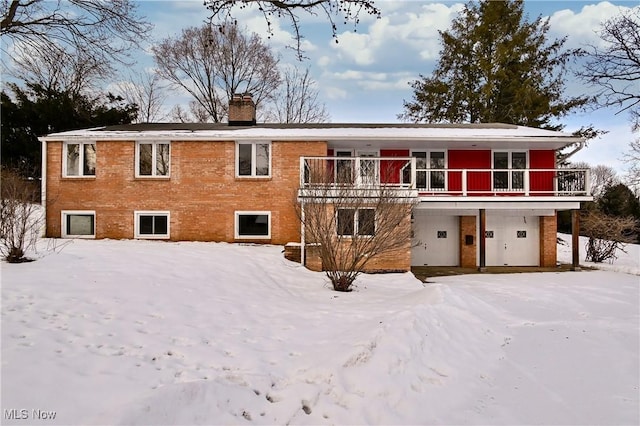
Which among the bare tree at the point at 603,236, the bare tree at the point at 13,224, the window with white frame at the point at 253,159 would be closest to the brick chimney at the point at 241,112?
the window with white frame at the point at 253,159

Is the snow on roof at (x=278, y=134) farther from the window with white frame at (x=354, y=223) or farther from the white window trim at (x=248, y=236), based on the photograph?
the window with white frame at (x=354, y=223)

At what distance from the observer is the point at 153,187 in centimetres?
1565

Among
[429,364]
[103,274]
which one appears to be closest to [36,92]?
[103,274]

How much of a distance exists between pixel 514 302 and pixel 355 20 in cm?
837

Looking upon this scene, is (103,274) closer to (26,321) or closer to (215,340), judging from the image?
(26,321)

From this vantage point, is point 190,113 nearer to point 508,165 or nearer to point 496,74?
point 496,74

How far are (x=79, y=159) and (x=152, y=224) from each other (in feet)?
13.6

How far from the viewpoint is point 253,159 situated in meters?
15.8

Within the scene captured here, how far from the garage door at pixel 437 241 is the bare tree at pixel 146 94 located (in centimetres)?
2440

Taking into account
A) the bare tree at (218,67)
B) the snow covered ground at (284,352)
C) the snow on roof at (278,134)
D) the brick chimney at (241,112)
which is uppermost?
the bare tree at (218,67)

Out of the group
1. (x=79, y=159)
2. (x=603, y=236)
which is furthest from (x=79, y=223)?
(x=603, y=236)

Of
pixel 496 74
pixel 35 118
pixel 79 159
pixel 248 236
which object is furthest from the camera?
pixel 496 74

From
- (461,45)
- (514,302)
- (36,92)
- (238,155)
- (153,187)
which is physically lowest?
(514,302)

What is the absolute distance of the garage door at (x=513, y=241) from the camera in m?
16.8
